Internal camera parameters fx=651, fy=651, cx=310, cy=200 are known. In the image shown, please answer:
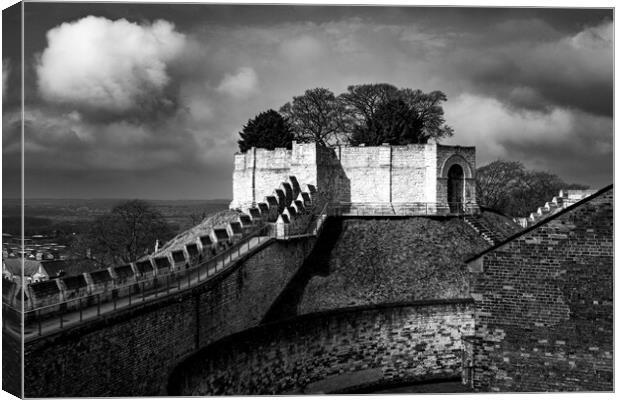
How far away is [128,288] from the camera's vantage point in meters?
14.4

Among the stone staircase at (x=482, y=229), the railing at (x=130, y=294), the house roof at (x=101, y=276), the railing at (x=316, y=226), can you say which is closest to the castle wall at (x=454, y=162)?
the stone staircase at (x=482, y=229)

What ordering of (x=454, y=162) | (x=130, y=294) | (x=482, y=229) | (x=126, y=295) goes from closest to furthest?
(x=130, y=294)
(x=126, y=295)
(x=482, y=229)
(x=454, y=162)

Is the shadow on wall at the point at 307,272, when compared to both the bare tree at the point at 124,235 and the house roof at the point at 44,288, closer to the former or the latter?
the house roof at the point at 44,288

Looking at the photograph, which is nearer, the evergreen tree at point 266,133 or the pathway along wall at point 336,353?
the pathway along wall at point 336,353

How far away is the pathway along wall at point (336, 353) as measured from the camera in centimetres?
1248

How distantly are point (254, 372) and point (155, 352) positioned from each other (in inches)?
85.9

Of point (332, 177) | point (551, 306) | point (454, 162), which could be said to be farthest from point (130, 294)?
point (454, 162)

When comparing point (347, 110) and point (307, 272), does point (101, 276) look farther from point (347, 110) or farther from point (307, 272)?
point (347, 110)

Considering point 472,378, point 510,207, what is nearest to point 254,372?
point 472,378

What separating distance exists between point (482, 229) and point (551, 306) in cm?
1729

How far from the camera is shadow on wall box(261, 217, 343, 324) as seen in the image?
70.2ft

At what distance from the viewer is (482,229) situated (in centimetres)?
2736

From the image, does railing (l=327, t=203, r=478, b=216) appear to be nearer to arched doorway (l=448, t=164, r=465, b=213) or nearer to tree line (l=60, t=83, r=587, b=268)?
arched doorway (l=448, t=164, r=465, b=213)

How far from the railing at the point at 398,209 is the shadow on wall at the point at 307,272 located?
1.70m
